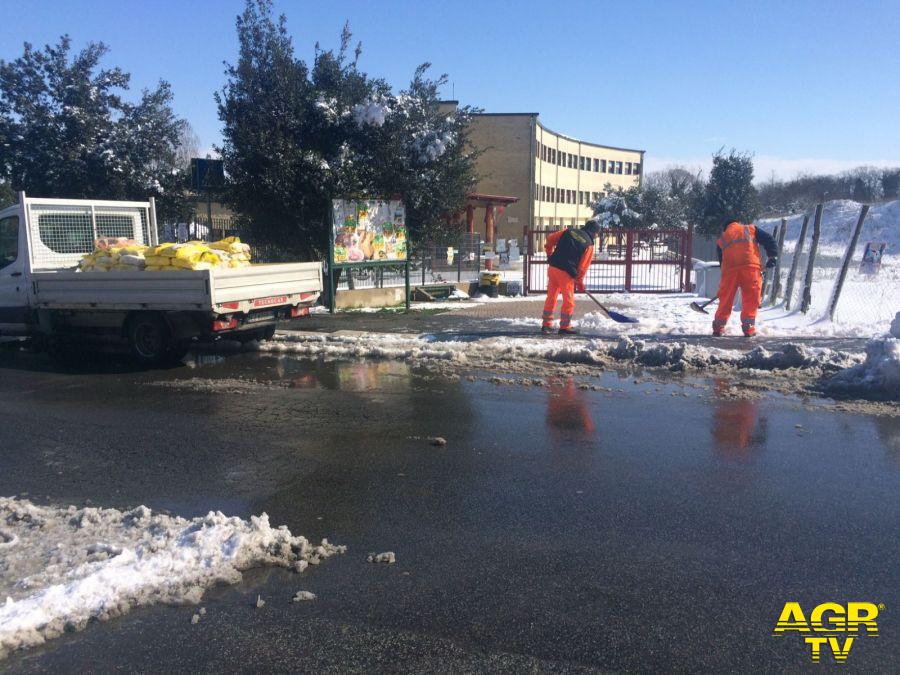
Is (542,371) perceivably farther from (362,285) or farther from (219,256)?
(362,285)

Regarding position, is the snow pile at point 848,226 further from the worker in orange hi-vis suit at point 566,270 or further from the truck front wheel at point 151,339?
the truck front wheel at point 151,339

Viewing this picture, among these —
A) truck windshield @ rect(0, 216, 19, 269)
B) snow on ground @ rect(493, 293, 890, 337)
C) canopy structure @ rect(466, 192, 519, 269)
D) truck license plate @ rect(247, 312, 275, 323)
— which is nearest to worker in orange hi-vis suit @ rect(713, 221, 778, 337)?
snow on ground @ rect(493, 293, 890, 337)

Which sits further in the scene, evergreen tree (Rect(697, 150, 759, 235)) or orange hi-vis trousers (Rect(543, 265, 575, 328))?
evergreen tree (Rect(697, 150, 759, 235))

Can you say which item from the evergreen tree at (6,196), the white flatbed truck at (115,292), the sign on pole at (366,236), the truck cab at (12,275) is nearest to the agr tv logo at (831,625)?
the white flatbed truck at (115,292)

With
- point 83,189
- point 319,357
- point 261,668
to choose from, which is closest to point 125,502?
point 261,668

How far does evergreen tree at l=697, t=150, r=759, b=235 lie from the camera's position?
32.0m

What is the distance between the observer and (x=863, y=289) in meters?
16.6

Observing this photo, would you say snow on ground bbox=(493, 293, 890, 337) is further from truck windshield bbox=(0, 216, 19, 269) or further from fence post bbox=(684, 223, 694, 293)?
truck windshield bbox=(0, 216, 19, 269)

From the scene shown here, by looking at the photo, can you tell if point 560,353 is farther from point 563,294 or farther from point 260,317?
point 260,317

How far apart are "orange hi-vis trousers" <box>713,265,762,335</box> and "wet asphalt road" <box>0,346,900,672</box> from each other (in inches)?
117

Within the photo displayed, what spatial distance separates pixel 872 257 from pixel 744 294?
12.6 ft

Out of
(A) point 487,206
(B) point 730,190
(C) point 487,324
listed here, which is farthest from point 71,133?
(B) point 730,190

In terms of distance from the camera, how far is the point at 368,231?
15.5 meters

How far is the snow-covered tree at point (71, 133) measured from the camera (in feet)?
65.6
